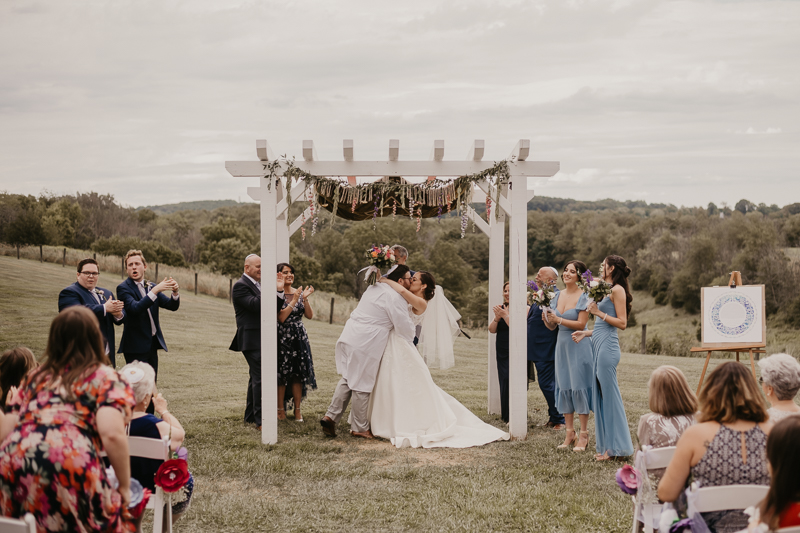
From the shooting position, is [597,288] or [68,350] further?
[597,288]

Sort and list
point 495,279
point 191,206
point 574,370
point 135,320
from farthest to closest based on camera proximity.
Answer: point 191,206 < point 495,279 < point 574,370 < point 135,320

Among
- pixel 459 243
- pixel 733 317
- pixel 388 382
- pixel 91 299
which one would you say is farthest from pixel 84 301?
pixel 459 243

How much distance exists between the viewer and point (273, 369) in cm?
657

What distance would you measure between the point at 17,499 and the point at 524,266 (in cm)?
501

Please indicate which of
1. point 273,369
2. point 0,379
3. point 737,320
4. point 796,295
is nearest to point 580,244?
point 796,295

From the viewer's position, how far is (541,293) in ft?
21.8

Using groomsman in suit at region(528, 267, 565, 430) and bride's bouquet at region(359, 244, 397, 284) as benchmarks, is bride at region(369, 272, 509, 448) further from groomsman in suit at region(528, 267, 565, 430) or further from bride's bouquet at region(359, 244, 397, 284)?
groomsman in suit at region(528, 267, 565, 430)

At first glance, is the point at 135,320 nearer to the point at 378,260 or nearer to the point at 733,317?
the point at 378,260

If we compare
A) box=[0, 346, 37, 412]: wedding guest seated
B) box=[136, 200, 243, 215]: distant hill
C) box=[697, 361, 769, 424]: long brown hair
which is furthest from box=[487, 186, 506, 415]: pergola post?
box=[136, 200, 243, 215]: distant hill

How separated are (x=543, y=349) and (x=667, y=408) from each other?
12.3 feet

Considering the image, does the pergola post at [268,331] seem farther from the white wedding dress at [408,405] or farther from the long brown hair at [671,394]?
the long brown hair at [671,394]

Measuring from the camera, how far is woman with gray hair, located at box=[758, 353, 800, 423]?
10.3 feet

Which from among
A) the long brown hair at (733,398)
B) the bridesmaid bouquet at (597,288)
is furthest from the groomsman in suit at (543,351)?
the long brown hair at (733,398)

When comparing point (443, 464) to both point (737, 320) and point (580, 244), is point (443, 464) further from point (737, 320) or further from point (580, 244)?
point (580, 244)
